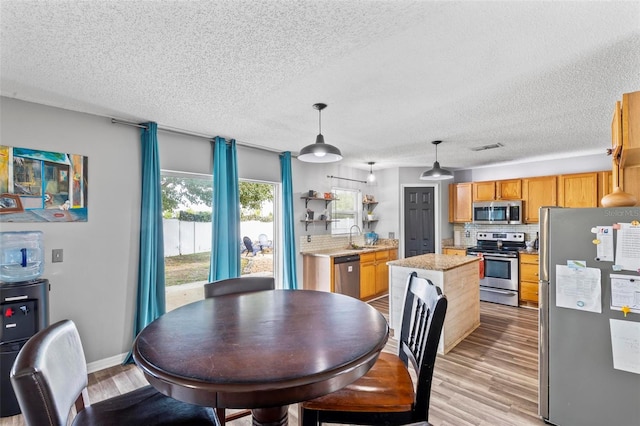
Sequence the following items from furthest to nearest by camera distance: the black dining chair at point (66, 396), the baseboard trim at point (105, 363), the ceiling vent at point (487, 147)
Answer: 1. the ceiling vent at point (487, 147)
2. the baseboard trim at point (105, 363)
3. the black dining chair at point (66, 396)

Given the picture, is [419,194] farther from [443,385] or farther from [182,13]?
[182,13]

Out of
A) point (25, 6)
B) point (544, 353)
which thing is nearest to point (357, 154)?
point (544, 353)

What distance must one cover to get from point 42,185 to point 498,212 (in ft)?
20.8

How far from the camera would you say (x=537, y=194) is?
5.22m

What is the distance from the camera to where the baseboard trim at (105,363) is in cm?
294

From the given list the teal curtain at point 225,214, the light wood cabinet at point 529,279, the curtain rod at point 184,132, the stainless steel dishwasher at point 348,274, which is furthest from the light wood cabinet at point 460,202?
the teal curtain at point 225,214

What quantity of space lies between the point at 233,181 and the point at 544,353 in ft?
11.6

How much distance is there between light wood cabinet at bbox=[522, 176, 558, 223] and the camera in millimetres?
5078

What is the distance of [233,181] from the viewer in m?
3.96

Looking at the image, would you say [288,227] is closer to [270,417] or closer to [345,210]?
[345,210]

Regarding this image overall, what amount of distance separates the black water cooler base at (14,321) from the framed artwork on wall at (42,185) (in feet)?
2.06

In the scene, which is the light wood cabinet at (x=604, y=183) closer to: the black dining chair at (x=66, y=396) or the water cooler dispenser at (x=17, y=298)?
the black dining chair at (x=66, y=396)

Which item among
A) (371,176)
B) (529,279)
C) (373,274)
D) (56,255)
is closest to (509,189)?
(529,279)

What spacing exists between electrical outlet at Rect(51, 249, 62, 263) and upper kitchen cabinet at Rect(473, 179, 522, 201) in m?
6.26
